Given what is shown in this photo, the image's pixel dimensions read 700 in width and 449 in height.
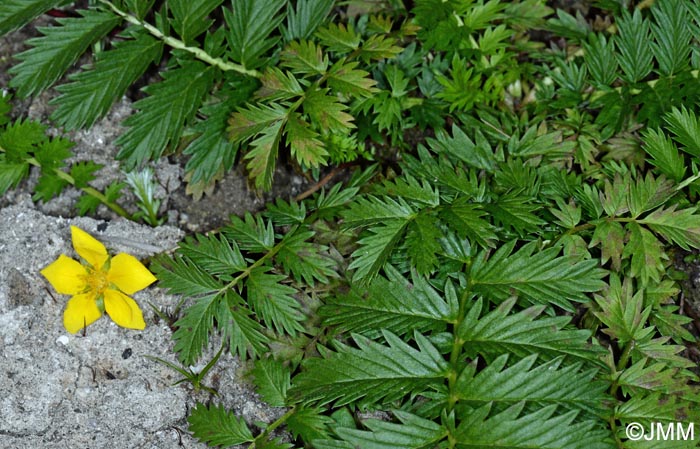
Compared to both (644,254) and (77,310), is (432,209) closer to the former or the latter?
(644,254)

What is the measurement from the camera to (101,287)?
2465 mm

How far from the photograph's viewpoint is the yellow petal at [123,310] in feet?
8.03

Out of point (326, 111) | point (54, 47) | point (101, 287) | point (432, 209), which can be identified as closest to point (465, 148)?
point (432, 209)

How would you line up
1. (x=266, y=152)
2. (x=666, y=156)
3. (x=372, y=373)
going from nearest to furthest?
(x=372, y=373) < (x=666, y=156) < (x=266, y=152)

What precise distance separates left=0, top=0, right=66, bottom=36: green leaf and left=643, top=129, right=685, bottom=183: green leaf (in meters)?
1.89

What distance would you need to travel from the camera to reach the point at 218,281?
2.35 metres

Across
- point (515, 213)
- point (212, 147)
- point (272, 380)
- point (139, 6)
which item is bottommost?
point (272, 380)

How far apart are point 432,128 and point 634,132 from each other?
2.25 feet

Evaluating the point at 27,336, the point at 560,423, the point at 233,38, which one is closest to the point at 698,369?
the point at 560,423

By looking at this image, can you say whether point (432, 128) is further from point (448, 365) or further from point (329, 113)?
point (448, 365)

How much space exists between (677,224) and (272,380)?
1.23 metres

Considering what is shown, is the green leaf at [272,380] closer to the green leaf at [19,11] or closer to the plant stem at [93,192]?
the plant stem at [93,192]

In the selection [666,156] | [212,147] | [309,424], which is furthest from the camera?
[212,147]

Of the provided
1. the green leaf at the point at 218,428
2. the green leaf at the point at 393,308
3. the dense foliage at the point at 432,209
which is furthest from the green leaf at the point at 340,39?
the green leaf at the point at 218,428
